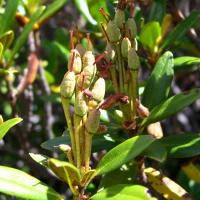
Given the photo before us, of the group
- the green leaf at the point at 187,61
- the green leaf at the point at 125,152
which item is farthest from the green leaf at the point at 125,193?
the green leaf at the point at 187,61

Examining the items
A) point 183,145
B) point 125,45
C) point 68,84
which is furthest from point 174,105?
point 68,84

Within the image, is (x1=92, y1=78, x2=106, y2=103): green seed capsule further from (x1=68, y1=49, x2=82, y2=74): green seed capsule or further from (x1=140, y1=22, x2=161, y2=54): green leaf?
(x1=140, y1=22, x2=161, y2=54): green leaf

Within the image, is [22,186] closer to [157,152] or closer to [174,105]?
[157,152]

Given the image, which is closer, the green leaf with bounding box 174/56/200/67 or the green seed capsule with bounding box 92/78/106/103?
the green seed capsule with bounding box 92/78/106/103

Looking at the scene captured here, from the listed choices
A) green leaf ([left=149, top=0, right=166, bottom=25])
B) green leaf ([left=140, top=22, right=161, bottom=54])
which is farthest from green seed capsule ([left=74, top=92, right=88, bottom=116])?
green leaf ([left=149, top=0, right=166, bottom=25])

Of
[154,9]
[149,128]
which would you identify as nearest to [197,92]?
[149,128]
